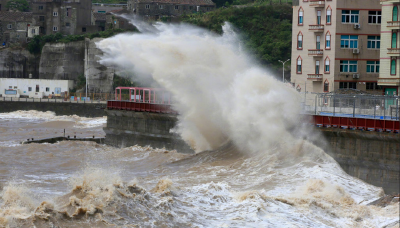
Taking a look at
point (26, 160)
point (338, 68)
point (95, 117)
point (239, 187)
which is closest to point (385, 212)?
point (239, 187)

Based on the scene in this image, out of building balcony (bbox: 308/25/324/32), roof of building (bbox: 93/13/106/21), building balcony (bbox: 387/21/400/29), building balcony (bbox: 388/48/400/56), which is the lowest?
building balcony (bbox: 388/48/400/56)

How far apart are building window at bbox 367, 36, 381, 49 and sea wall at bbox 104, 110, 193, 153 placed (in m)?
15.8

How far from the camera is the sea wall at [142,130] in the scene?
36688mm

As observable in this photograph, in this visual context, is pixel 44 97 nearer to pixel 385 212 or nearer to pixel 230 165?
pixel 230 165

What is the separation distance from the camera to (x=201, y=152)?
3228 cm

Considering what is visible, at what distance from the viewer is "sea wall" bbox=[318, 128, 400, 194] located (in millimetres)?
23625

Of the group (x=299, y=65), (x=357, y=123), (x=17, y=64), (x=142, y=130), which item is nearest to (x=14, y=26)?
(x=17, y=64)

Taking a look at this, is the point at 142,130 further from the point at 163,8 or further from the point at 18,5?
the point at 18,5

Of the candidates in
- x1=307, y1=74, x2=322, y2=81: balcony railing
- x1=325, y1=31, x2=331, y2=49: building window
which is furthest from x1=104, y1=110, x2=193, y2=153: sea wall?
x1=325, y1=31, x2=331, y2=49: building window

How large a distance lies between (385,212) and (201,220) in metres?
6.57

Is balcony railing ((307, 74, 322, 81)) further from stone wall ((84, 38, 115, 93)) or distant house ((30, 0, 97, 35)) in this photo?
distant house ((30, 0, 97, 35))

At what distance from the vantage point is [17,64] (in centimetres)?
8962

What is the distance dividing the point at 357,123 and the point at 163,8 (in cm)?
7136

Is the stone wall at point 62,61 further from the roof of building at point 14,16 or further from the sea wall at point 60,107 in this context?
the sea wall at point 60,107
